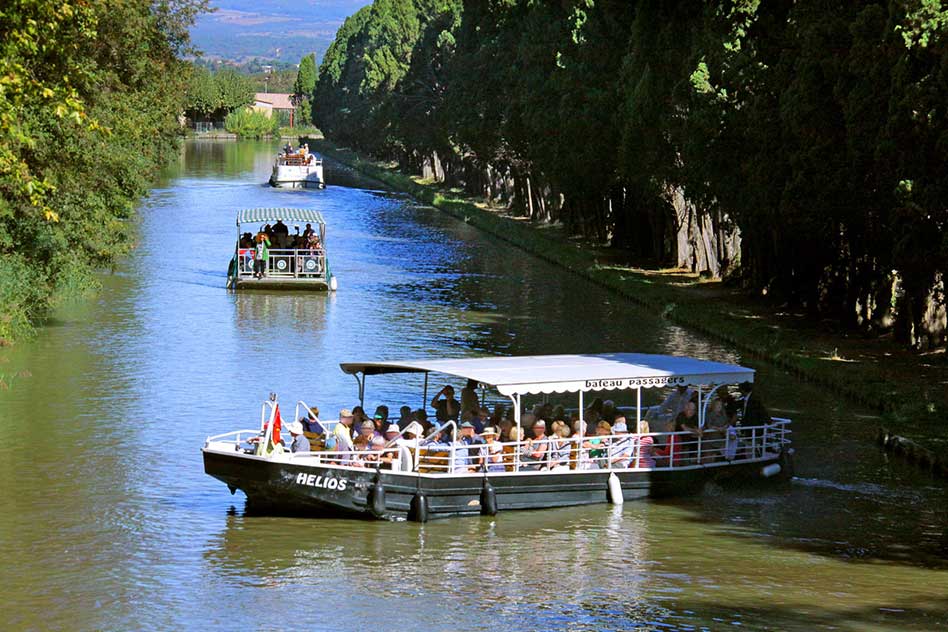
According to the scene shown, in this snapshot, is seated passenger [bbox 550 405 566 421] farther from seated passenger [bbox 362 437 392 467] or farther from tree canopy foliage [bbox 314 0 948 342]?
tree canopy foliage [bbox 314 0 948 342]

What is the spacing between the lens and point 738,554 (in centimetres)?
2220

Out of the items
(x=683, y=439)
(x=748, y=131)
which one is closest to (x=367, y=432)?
(x=683, y=439)

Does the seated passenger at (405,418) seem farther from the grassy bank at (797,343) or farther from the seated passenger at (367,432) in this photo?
the grassy bank at (797,343)

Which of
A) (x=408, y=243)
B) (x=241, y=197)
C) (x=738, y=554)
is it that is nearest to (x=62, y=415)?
(x=738, y=554)

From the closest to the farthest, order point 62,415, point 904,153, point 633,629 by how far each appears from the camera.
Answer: point 633,629, point 62,415, point 904,153

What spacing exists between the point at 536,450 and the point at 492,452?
0.79 meters

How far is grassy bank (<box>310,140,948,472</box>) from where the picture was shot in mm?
31250

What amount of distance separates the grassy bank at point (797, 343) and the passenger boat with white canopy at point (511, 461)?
4718 millimetres

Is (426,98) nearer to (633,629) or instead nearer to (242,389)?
(242,389)

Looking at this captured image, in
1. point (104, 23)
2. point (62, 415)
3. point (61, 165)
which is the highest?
point (104, 23)

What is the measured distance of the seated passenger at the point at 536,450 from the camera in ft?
78.7

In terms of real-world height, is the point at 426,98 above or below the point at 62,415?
above

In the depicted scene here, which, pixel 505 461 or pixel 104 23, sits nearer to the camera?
pixel 505 461

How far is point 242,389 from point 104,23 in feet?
37.1
